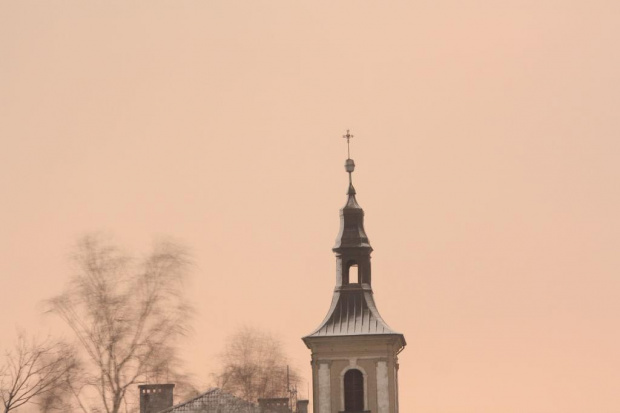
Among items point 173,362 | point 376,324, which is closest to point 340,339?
point 376,324

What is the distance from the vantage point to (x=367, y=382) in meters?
89.4

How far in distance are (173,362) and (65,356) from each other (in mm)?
3643

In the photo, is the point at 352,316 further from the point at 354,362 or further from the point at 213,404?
the point at 213,404

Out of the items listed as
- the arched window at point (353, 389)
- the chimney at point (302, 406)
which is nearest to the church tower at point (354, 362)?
the arched window at point (353, 389)

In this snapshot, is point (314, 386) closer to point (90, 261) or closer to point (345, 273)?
point (345, 273)

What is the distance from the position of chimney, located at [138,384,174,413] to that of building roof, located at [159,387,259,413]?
0.44 metres

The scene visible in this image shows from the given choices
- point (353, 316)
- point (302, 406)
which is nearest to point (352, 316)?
point (353, 316)

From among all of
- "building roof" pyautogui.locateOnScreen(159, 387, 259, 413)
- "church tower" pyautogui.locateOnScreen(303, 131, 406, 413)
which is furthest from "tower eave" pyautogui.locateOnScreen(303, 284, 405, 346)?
"building roof" pyautogui.locateOnScreen(159, 387, 259, 413)

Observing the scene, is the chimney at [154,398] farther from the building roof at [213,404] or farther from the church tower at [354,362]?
the church tower at [354,362]

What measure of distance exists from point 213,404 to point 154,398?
106 inches

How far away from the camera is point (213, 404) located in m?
88.7

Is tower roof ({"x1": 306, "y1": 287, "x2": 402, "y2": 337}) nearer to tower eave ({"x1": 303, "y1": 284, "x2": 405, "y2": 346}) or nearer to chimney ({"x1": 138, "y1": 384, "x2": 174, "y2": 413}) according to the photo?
tower eave ({"x1": 303, "y1": 284, "x2": 405, "y2": 346})

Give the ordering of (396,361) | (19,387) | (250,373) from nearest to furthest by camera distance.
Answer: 1. (19,387)
2. (250,373)
3. (396,361)

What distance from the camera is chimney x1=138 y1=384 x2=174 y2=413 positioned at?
85.6m
